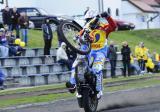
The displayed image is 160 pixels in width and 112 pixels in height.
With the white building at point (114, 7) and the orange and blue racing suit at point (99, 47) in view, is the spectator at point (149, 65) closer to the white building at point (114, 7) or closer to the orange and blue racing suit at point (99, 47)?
the orange and blue racing suit at point (99, 47)

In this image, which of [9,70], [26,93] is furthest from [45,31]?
[26,93]

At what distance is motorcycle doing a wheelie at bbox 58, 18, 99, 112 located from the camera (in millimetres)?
10602

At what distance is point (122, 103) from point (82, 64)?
2.54 m

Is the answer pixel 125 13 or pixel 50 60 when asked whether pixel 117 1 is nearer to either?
pixel 125 13

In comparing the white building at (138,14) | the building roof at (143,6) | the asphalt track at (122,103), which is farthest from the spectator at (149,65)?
the building roof at (143,6)

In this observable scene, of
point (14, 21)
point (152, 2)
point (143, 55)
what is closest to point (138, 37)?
point (143, 55)

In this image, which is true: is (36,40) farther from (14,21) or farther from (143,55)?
(143,55)

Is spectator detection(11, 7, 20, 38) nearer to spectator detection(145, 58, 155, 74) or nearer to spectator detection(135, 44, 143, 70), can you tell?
spectator detection(135, 44, 143, 70)

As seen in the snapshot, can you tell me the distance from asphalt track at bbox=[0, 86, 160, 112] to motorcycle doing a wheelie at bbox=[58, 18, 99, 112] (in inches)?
36.8

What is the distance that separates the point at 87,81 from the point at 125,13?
2747 inches

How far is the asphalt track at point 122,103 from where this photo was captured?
1167cm

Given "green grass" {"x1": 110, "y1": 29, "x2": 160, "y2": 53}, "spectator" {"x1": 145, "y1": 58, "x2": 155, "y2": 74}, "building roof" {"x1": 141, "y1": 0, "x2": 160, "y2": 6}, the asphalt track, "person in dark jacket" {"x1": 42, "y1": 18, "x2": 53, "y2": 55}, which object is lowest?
"spectator" {"x1": 145, "y1": 58, "x2": 155, "y2": 74}

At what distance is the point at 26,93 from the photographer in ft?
53.7

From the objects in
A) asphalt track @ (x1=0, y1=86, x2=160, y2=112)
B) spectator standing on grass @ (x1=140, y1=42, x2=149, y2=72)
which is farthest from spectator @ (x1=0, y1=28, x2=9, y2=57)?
asphalt track @ (x1=0, y1=86, x2=160, y2=112)
